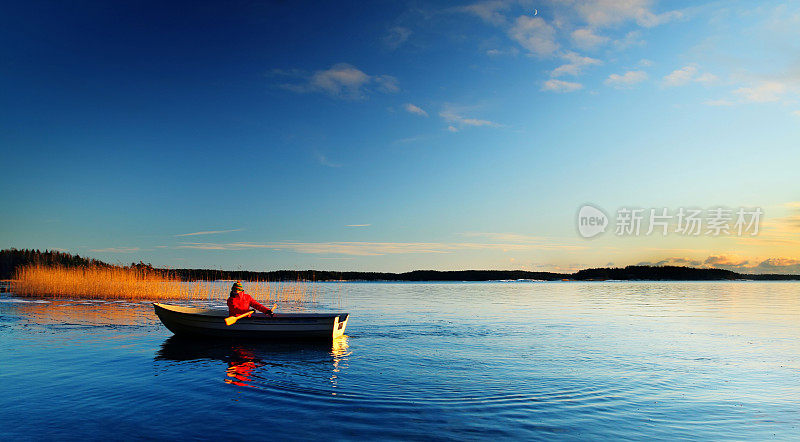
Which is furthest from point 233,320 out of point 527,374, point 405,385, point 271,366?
point 527,374

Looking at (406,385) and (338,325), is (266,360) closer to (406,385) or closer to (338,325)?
(338,325)

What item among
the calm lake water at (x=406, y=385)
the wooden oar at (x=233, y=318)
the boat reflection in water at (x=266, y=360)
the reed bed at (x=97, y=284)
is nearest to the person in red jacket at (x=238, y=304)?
the wooden oar at (x=233, y=318)

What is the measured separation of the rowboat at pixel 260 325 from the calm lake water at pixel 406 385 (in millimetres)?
542

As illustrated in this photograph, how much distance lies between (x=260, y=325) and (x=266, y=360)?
3.40 m

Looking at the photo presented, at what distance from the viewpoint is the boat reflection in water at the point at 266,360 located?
13539 millimetres

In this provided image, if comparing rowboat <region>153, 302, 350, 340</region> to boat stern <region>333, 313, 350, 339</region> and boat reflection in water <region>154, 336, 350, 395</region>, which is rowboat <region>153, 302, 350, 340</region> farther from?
boat reflection in water <region>154, 336, 350, 395</region>

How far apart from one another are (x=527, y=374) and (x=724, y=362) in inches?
286

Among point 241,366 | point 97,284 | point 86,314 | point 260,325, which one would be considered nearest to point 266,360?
point 241,366

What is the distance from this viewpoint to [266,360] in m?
16.8

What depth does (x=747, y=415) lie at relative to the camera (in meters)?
10.9

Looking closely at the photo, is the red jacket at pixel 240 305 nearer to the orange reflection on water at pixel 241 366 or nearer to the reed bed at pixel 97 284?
the orange reflection on water at pixel 241 366

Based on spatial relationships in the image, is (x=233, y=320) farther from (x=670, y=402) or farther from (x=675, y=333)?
(x=675, y=333)

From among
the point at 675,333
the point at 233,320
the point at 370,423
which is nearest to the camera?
the point at 370,423

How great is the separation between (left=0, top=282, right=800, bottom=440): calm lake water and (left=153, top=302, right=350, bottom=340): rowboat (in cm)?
54
